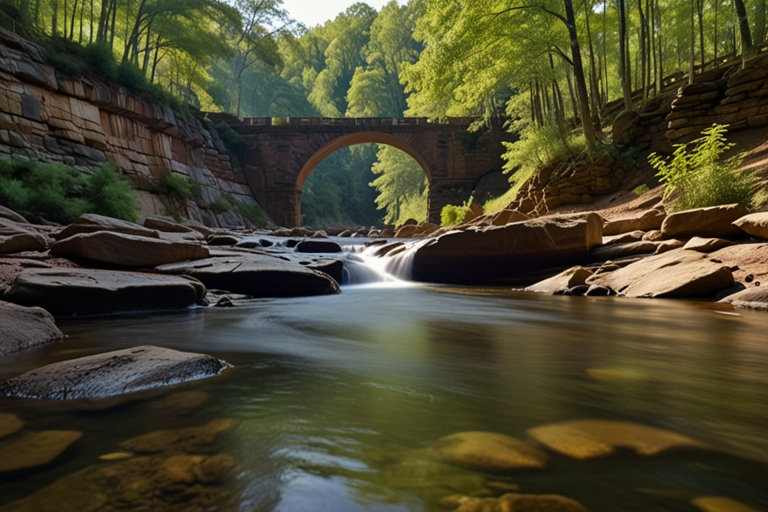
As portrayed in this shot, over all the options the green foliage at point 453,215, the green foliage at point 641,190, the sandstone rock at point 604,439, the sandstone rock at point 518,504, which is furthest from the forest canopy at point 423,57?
the sandstone rock at point 518,504

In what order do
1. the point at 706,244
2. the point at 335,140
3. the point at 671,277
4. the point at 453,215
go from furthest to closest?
the point at 335,140 < the point at 453,215 < the point at 706,244 < the point at 671,277

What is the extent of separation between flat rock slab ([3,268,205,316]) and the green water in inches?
11.2

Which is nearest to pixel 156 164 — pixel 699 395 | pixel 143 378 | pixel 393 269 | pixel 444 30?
pixel 444 30

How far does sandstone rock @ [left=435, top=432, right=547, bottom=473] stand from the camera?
117 centimetres

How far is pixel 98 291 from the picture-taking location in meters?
3.84

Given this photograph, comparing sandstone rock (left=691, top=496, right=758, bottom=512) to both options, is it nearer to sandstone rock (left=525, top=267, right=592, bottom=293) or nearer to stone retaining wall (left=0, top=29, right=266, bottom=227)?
sandstone rock (left=525, top=267, right=592, bottom=293)

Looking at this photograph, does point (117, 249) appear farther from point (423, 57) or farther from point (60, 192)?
point (423, 57)

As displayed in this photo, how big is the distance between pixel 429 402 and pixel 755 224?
5.25m

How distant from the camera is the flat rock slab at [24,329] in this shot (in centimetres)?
246

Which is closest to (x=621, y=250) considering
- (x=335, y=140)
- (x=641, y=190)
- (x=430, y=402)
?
(x=641, y=190)

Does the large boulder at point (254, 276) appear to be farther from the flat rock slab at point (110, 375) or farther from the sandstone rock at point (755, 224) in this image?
the sandstone rock at point (755, 224)

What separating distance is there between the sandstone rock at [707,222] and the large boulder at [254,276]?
15.9ft

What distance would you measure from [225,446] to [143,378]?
77 cm

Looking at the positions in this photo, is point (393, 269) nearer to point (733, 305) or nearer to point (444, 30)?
point (733, 305)
